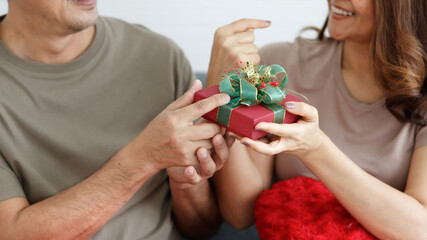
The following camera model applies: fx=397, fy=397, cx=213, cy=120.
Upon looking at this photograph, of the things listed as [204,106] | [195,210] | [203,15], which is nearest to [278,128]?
[204,106]

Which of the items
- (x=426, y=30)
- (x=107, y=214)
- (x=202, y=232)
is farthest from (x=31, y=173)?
(x=426, y=30)

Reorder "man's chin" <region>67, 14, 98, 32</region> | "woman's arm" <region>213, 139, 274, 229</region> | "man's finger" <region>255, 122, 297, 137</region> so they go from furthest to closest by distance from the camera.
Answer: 1. "woman's arm" <region>213, 139, 274, 229</region>
2. "man's chin" <region>67, 14, 98, 32</region>
3. "man's finger" <region>255, 122, 297, 137</region>

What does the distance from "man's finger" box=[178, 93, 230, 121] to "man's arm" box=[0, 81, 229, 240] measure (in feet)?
0.15

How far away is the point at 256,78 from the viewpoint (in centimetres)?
106

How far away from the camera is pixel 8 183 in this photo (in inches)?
45.1

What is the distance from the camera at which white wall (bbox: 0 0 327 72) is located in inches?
82.0

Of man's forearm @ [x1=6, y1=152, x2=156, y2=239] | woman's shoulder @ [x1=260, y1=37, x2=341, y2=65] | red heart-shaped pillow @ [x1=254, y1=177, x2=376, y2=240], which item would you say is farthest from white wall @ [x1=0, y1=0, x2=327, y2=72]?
man's forearm @ [x1=6, y1=152, x2=156, y2=239]

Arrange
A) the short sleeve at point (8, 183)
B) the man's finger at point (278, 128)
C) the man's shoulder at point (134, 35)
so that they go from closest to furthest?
the man's finger at point (278, 128), the short sleeve at point (8, 183), the man's shoulder at point (134, 35)

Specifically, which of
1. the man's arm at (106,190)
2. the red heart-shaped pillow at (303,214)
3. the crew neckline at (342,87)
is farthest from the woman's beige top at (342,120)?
the man's arm at (106,190)

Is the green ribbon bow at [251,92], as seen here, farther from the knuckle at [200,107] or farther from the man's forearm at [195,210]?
the man's forearm at [195,210]

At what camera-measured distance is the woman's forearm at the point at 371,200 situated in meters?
1.10

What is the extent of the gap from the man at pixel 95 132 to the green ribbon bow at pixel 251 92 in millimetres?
44

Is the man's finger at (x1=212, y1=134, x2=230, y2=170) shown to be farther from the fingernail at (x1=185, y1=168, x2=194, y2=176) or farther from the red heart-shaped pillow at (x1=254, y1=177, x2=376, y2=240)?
the red heart-shaped pillow at (x1=254, y1=177, x2=376, y2=240)

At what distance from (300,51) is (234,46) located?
1.28 ft
